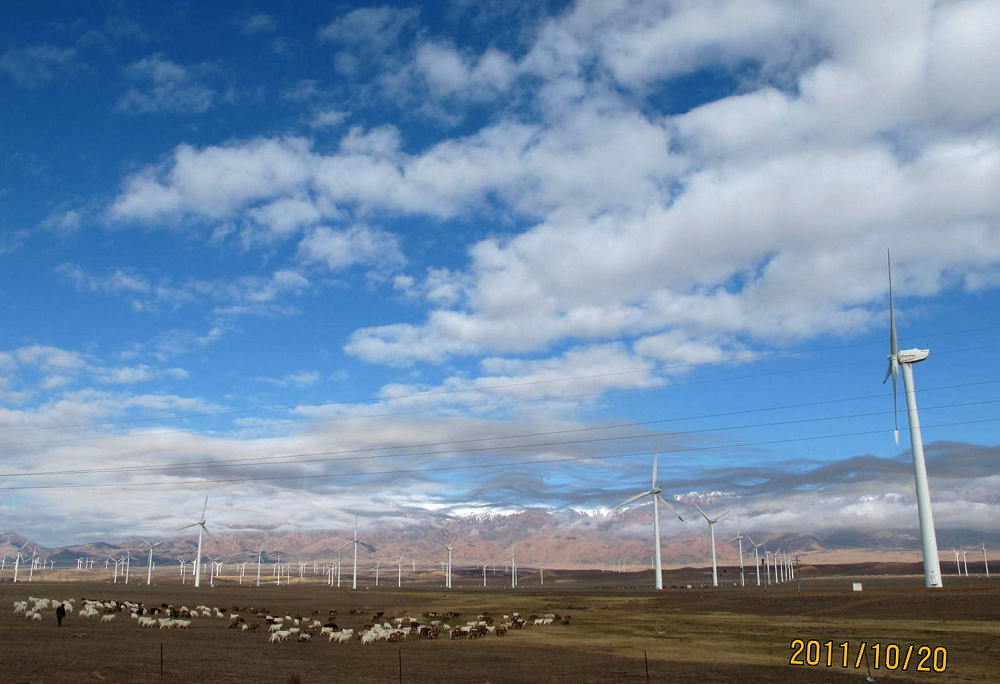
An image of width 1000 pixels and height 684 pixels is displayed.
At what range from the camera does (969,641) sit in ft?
180

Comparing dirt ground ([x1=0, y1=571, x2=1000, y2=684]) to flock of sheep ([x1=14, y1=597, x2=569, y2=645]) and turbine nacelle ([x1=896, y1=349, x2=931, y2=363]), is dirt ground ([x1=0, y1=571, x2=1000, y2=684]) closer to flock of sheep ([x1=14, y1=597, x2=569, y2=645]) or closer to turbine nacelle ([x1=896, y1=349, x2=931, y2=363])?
flock of sheep ([x1=14, y1=597, x2=569, y2=645])

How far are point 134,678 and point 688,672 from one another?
28.8m

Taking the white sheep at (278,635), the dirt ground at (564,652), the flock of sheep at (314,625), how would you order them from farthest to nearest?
the flock of sheep at (314,625)
the white sheep at (278,635)
the dirt ground at (564,652)

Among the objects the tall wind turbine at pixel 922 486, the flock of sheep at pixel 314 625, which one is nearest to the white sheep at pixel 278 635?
the flock of sheep at pixel 314 625

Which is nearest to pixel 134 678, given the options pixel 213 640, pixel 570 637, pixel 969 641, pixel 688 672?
pixel 213 640

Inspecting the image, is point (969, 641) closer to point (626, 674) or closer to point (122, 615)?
point (626, 674)

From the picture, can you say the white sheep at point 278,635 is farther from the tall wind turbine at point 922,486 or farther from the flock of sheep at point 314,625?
the tall wind turbine at point 922,486
